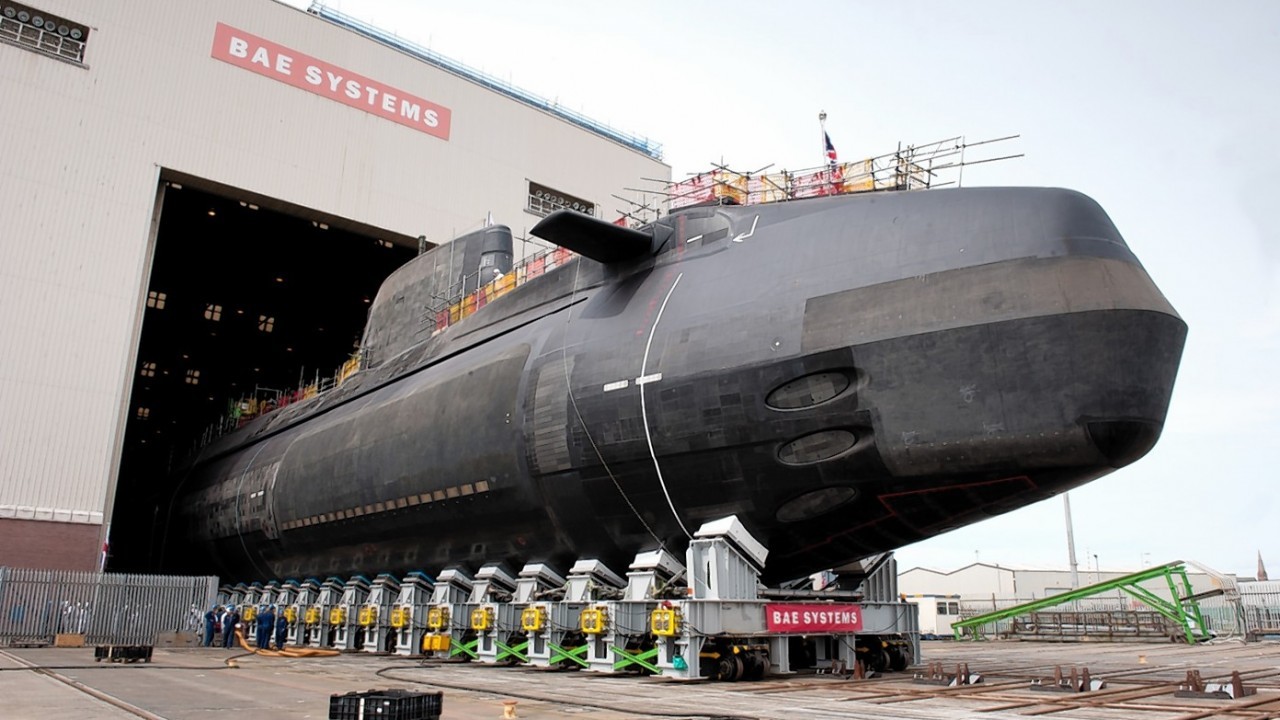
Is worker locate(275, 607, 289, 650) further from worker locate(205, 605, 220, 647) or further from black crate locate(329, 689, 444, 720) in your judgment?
black crate locate(329, 689, 444, 720)

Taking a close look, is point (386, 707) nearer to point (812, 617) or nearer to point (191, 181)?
point (812, 617)

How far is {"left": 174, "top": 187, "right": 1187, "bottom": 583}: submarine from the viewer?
38.0 feet

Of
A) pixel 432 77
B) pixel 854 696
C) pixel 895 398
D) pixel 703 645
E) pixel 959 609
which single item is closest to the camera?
pixel 854 696

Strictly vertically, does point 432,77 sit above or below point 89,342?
above

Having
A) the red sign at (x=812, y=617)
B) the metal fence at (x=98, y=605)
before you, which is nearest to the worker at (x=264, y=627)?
the metal fence at (x=98, y=605)

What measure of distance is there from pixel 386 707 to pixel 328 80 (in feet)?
101

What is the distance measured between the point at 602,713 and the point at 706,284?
716 centimetres

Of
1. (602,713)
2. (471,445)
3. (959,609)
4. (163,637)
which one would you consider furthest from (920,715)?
(959,609)

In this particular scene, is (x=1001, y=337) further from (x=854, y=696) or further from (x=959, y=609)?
(x=959, y=609)

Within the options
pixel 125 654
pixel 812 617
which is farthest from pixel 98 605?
pixel 812 617

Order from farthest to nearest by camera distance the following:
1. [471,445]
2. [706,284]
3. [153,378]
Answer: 1. [153,378]
2. [471,445]
3. [706,284]

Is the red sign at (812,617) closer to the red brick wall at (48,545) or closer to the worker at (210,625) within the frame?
the worker at (210,625)

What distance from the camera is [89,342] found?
2864cm

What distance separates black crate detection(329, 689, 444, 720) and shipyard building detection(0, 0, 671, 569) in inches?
969
